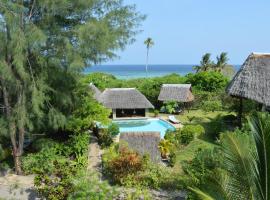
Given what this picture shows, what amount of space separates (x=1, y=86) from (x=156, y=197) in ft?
22.1

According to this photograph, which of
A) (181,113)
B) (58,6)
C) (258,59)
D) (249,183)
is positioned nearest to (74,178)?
(58,6)

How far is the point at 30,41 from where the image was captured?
1138cm

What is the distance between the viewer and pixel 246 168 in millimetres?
5230

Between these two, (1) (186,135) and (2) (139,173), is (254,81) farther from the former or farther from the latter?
(2) (139,173)

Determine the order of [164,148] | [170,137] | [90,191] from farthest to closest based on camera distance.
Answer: [170,137]
[164,148]
[90,191]

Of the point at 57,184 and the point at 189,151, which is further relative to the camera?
the point at 189,151

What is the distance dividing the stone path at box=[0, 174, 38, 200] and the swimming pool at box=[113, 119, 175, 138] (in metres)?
10.3

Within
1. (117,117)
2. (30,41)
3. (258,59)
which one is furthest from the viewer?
(117,117)

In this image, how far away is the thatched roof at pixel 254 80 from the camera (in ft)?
53.5

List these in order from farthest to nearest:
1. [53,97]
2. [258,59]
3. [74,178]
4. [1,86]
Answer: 1. [258,59]
2. [53,97]
3. [1,86]
4. [74,178]

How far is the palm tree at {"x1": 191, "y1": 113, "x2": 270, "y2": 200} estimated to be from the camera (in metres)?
4.79

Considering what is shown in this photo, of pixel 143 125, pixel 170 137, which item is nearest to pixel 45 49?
pixel 170 137

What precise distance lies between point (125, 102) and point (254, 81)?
10147 millimetres

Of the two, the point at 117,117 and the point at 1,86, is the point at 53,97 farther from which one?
the point at 117,117
